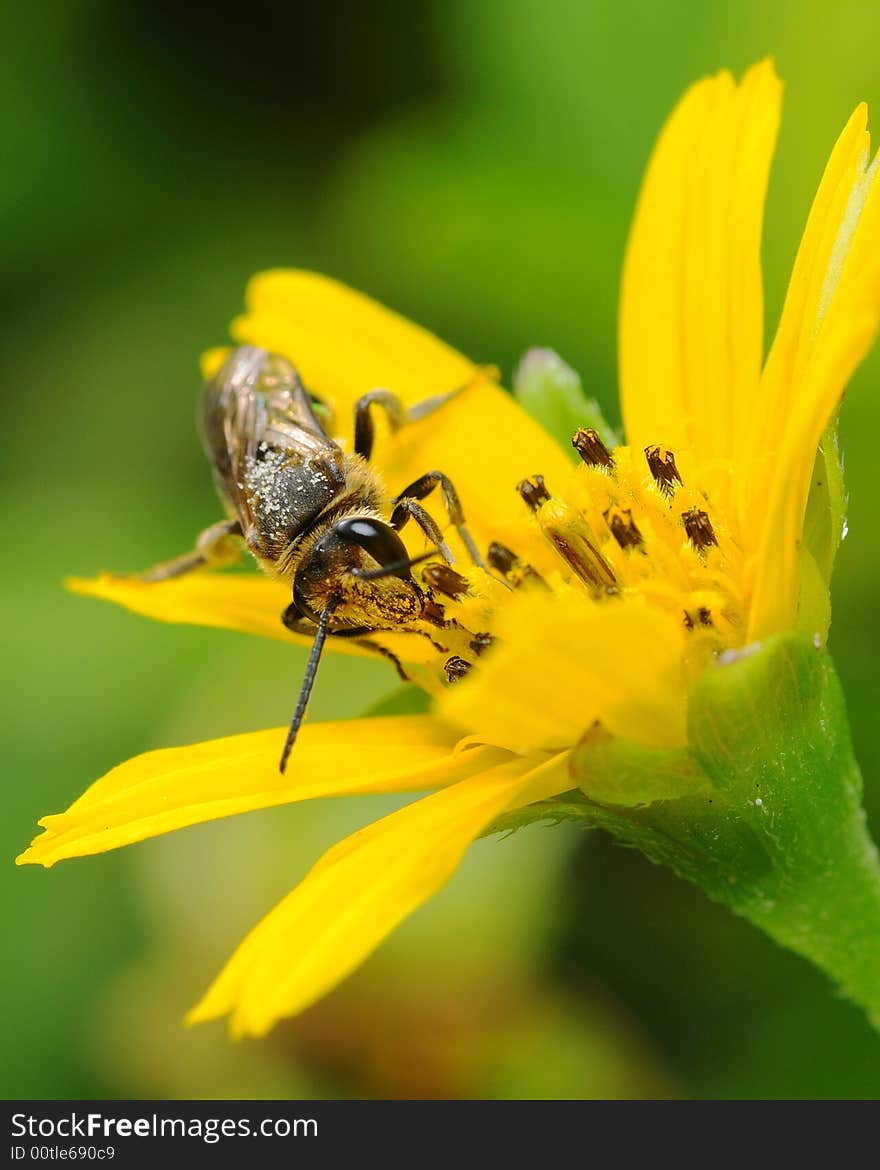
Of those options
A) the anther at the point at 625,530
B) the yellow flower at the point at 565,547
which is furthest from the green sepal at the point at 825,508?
the anther at the point at 625,530

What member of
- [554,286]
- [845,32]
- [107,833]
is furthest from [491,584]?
[845,32]

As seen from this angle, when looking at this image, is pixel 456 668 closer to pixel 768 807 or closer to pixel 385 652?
pixel 385 652

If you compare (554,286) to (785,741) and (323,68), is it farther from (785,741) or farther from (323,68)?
(785,741)

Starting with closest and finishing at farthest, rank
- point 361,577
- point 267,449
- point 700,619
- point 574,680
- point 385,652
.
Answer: point 574,680
point 700,619
point 361,577
point 385,652
point 267,449

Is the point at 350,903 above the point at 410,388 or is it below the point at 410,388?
below

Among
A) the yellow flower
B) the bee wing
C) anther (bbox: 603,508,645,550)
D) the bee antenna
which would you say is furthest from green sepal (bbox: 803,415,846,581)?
the bee wing

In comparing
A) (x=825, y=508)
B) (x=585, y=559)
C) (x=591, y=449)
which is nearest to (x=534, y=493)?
(x=591, y=449)

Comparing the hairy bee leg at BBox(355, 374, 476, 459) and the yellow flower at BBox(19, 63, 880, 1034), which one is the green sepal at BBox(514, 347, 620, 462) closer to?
the yellow flower at BBox(19, 63, 880, 1034)
